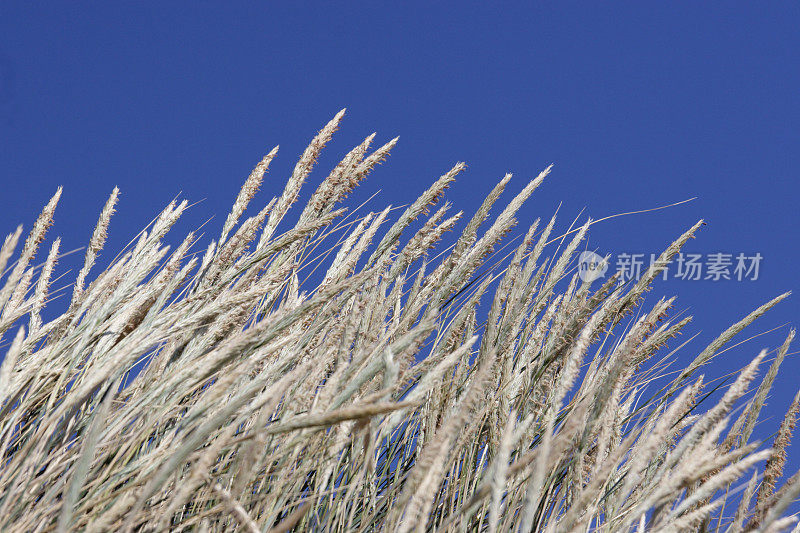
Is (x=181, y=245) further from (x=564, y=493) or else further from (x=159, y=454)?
(x=564, y=493)

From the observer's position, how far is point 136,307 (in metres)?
1.46

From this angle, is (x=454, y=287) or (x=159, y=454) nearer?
(x=159, y=454)

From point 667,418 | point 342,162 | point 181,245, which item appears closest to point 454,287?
point 342,162

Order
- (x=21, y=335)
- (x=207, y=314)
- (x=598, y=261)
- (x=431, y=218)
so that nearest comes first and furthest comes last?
(x=21, y=335)
(x=207, y=314)
(x=431, y=218)
(x=598, y=261)

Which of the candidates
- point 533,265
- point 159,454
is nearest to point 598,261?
point 533,265

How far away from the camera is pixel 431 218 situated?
5.61ft

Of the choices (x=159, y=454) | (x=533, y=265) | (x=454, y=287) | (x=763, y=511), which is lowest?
(x=159, y=454)

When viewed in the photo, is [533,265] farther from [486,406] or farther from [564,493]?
[564,493]

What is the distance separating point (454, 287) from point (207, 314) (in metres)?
0.52

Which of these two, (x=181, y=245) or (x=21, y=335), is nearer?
(x=21, y=335)

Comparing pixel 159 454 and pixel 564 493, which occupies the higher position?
pixel 564 493

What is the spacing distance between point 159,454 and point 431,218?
2.77 ft

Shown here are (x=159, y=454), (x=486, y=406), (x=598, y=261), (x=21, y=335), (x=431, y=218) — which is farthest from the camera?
(x=598, y=261)

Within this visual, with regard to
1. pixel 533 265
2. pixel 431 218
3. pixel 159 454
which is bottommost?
pixel 159 454
